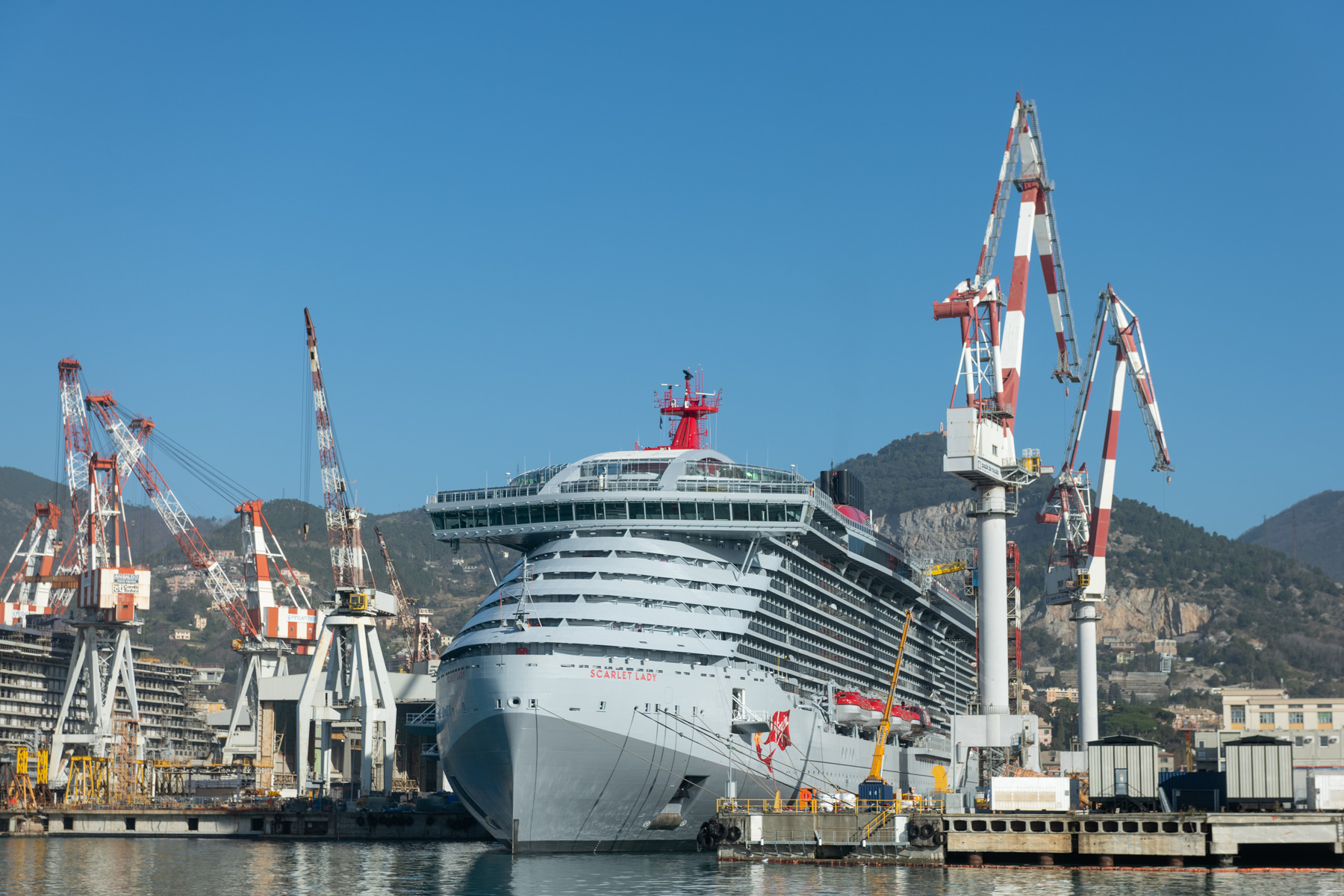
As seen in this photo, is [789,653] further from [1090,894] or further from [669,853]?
[1090,894]

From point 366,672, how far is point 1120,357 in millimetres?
56425

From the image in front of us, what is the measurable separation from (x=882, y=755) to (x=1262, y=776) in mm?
21047

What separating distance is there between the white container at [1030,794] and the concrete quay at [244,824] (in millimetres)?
39649

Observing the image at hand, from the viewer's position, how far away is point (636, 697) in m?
64.2

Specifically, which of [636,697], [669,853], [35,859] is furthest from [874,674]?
[35,859]

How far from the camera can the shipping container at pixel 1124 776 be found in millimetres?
67875

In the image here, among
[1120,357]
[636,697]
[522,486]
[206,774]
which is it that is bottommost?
[206,774]

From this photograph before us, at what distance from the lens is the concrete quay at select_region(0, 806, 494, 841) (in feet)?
320

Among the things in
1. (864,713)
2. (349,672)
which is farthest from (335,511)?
(864,713)

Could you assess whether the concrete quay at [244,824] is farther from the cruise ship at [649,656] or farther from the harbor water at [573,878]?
the cruise ship at [649,656]

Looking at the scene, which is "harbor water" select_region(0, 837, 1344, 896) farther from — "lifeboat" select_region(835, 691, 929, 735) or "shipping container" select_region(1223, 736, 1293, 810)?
"lifeboat" select_region(835, 691, 929, 735)

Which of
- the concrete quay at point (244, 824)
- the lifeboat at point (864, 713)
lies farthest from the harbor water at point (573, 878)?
the concrete quay at point (244, 824)

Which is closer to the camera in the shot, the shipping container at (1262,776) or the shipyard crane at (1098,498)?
the shipping container at (1262,776)

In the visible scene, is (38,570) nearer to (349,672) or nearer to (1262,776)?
(349,672)
